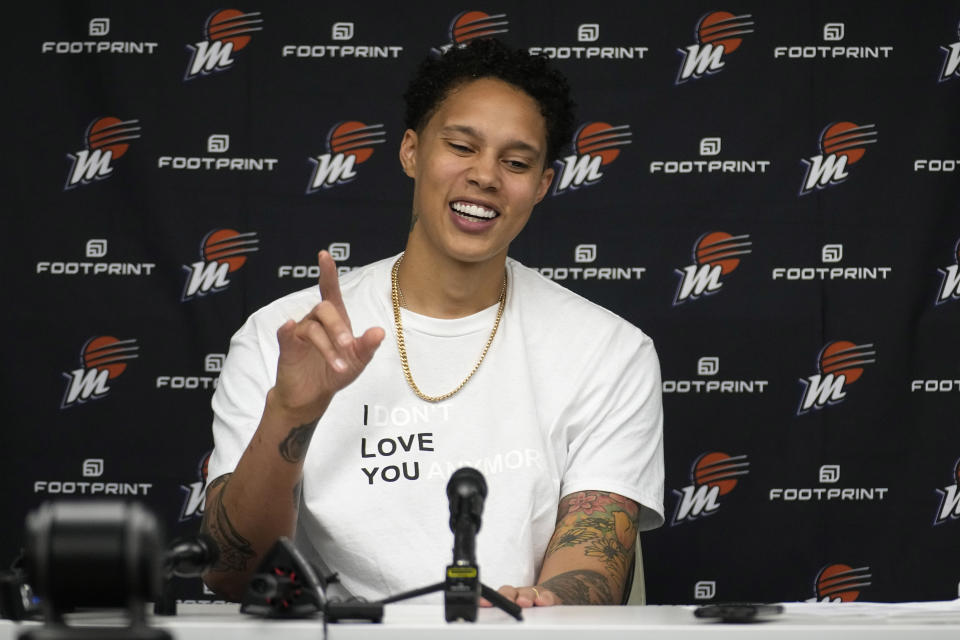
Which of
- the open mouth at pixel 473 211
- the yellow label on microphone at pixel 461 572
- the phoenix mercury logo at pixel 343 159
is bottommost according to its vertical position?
the yellow label on microphone at pixel 461 572

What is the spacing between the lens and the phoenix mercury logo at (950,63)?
3.23 meters

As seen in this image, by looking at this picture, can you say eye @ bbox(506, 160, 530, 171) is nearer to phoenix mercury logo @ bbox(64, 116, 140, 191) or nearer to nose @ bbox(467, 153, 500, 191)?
nose @ bbox(467, 153, 500, 191)

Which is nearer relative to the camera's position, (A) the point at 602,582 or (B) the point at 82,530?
(B) the point at 82,530

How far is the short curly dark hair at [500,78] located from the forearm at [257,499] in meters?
0.89

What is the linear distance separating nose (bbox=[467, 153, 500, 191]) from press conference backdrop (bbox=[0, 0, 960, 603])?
43.0 inches

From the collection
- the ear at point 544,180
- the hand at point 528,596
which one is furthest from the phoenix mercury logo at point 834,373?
the hand at point 528,596

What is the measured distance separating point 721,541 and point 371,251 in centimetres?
137

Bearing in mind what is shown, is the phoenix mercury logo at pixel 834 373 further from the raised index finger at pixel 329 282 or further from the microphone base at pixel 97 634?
the microphone base at pixel 97 634

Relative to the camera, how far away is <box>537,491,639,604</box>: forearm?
6.04ft

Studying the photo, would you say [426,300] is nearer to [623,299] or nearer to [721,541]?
[623,299]

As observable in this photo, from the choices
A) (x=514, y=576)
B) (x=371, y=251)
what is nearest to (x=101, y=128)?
(x=371, y=251)

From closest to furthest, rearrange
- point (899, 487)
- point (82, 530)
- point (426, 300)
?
point (82, 530) → point (426, 300) → point (899, 487)

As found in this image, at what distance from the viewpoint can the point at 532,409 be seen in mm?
2084

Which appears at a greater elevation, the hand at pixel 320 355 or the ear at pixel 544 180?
the ear at pixel 544 180
